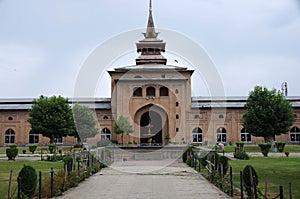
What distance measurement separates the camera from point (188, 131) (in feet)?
145

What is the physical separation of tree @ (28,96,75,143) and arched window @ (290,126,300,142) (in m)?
28.4

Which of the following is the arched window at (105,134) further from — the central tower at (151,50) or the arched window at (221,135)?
the arched window at (221,135)

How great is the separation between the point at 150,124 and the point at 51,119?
13.4 m

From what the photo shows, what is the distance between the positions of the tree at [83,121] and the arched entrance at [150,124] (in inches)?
229

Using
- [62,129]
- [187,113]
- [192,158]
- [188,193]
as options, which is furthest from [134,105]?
[188,193]

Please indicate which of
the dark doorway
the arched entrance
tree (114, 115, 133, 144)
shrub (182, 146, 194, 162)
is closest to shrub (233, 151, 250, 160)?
shrub (182, 146, 194, 162)

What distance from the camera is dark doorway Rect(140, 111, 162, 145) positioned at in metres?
44.0

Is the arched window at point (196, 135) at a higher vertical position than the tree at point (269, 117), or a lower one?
lower

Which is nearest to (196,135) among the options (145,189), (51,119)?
(51,119)

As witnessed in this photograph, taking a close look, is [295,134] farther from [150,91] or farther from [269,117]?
[150,91]

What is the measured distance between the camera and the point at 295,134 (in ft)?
154

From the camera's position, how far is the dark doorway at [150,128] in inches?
1732

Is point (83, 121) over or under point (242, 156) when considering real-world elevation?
over

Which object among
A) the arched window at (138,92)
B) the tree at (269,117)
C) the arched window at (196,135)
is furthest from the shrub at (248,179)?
the arched window at (196,135)
